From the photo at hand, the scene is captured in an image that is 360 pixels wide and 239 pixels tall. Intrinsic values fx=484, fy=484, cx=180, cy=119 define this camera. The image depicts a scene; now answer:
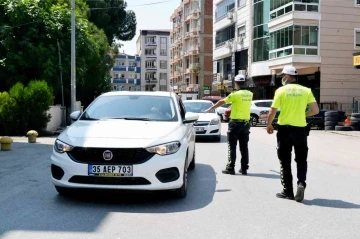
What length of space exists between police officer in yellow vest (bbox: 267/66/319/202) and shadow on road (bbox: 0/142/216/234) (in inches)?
46.5

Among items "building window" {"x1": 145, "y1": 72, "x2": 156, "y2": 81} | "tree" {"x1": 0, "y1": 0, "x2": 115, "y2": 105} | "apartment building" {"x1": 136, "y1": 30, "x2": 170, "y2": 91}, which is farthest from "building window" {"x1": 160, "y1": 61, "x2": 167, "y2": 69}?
"tree" {"x1": 0, "y1": 0, "x2": 115, "y2": 105}

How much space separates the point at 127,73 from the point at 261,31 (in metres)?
77.9

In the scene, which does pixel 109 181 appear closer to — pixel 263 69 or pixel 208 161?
pixel 208 161

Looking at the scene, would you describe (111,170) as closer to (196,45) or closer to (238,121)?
(238,121)

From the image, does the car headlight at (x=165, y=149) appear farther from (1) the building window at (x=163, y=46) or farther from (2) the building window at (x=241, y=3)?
(1) the building window at (x=163, y=46)

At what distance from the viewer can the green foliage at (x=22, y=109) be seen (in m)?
19.3

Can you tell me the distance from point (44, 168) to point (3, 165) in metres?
1.14

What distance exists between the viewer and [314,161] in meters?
12.1

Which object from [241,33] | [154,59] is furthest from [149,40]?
[241,33]

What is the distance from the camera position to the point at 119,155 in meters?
6.10

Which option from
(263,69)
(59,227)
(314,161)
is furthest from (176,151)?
(263,69)

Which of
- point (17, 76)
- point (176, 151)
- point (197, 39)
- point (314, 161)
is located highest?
point (197, 39)

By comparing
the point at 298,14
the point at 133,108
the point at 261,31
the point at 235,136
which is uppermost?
the point at 298,14

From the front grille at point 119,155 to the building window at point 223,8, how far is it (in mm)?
43469
